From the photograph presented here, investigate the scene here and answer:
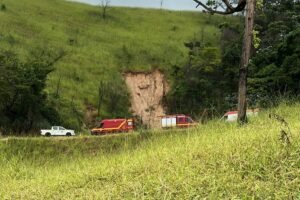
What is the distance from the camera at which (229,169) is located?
633cm

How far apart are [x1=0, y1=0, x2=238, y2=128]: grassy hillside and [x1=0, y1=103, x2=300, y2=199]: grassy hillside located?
3131 cm

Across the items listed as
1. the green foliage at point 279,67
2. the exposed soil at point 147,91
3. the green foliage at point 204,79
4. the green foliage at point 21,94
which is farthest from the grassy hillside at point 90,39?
the green foliage at point 279,67

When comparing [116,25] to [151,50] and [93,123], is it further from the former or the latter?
[93,123]

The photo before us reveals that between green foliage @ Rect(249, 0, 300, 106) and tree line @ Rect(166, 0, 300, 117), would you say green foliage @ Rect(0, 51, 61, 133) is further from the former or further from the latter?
green foliage @ Rect(249, 0, 300, 106)

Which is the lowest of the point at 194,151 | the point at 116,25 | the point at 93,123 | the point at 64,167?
the point at 93,123

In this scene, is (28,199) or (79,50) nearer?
(28,199)

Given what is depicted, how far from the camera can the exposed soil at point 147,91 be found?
49156 millimetres

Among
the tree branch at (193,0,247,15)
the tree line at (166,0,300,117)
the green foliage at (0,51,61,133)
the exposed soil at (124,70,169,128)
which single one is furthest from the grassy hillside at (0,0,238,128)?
the tree branch at (193,0,247,15)

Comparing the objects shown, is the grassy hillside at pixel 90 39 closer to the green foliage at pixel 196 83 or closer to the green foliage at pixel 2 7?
the green foliage at pixel 2 7

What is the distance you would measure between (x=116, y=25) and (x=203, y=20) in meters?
13.7

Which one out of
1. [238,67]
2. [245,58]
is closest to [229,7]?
[245,58]

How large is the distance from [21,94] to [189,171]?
29.4 m

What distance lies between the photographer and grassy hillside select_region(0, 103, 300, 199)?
5.83 m

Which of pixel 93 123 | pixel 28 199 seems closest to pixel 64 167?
pixel 28 199
